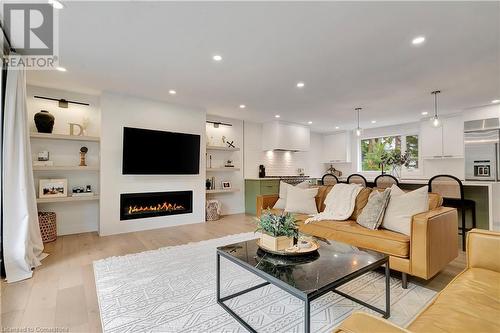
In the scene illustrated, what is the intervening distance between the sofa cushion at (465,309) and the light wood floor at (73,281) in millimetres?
1079

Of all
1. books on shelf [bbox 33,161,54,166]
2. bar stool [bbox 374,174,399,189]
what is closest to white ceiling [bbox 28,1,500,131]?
books on shelf [bbox 33,161,54,166]

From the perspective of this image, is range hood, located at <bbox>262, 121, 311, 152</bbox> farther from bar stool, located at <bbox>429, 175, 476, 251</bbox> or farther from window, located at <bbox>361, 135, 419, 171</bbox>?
bar stool, located at <bbox>429, 175, 476, 251</bbox>

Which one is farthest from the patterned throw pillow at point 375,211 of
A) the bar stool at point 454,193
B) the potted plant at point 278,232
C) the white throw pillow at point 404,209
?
the bar stool at point 454,193

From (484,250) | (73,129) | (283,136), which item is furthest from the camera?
(283,136)

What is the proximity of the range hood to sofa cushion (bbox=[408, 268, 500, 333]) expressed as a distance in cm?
517

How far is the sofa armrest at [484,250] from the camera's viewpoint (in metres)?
1.57

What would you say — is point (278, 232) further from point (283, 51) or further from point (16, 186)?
point (16, 186)

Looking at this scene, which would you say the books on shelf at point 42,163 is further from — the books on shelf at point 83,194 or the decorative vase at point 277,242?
the decorative vase at point 277,242

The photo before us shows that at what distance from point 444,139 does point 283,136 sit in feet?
11.9

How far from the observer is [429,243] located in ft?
6.93

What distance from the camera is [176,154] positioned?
4.75m

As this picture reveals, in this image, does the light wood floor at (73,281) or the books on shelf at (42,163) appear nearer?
the light wood floor at (73,281)

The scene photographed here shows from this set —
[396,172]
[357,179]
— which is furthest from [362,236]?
[396,172]

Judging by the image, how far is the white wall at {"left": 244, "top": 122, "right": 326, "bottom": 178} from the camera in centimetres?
652
